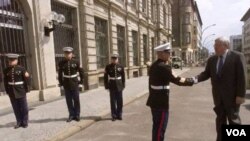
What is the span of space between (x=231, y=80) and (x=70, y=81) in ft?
13.9

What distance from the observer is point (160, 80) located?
4719 mm

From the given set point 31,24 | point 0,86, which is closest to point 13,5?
point 31,24

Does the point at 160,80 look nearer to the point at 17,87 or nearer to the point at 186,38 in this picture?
the point at 17,87

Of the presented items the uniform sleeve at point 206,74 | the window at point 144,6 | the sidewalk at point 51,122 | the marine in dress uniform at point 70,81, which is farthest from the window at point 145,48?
the uniform sleeve at point 206,74

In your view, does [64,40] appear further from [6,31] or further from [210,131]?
[210,131]

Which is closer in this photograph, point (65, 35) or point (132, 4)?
point (65, 35)

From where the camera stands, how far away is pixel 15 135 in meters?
6.23

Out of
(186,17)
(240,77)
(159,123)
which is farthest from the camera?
(186,17)

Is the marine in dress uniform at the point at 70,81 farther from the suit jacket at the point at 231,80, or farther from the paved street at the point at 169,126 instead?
the suit jacket at the point at 231,80

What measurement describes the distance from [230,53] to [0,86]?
749cm

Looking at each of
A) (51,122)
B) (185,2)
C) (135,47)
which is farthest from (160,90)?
(185,2)

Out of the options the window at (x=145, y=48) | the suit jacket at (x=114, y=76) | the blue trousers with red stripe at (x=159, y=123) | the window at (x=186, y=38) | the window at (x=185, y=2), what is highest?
the window at (x=185, y=2)

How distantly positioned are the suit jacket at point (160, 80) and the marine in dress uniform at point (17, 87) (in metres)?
3.55

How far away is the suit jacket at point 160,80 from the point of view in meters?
4.62
